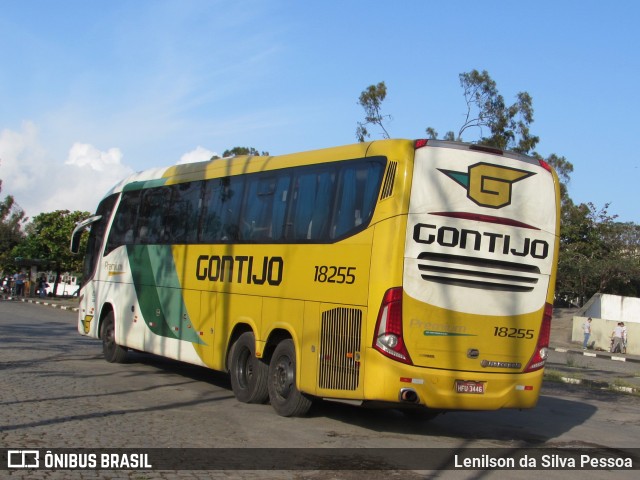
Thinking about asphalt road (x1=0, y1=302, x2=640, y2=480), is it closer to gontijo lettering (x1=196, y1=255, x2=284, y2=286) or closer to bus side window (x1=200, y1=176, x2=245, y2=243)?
gontijo lettering (x1=196, y1=255, x2=284, y2=286)

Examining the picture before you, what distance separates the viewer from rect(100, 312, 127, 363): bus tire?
53.4ft

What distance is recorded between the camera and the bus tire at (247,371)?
37.7ft

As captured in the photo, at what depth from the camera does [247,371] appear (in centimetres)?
1190

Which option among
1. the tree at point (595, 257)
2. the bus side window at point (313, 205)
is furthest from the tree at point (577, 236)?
the bus side window at point (313, 205)

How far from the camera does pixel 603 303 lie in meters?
42.3

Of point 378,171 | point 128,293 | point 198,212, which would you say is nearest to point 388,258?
point 378,171

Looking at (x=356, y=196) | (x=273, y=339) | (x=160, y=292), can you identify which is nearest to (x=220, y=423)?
(x=273, y=339)

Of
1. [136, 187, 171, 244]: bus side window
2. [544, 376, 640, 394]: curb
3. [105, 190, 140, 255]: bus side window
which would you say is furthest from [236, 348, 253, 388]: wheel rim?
[544, 376, 640, 394]: curb

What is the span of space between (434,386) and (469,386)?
478 millimetres

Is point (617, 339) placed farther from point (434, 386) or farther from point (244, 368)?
point (434, 386)

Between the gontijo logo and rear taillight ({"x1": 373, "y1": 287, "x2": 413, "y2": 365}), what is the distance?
1.50 metres

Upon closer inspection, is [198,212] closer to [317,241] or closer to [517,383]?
[317,241]

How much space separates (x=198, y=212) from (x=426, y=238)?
5.54 m

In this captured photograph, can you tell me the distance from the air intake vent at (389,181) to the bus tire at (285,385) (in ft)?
8.39
